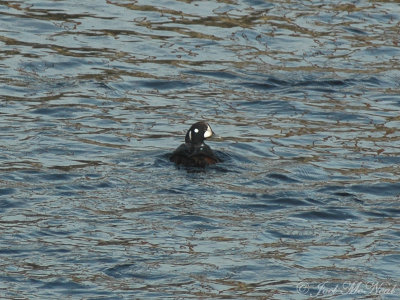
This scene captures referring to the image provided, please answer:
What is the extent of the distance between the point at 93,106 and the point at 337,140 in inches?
135

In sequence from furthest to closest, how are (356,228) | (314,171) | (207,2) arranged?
(207,2) < (314,171) < (356,228)

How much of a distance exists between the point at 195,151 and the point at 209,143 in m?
1.68

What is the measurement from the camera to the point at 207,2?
20.5m

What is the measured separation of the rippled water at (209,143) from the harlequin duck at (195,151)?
0.54ft

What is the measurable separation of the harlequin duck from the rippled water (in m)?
0.16

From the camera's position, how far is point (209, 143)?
15.1m

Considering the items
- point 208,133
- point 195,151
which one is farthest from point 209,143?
point 195,151

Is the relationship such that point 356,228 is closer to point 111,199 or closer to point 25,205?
point 111,199

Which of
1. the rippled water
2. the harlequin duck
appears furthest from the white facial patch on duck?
the rippled water

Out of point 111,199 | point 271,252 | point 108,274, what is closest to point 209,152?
point 111,199

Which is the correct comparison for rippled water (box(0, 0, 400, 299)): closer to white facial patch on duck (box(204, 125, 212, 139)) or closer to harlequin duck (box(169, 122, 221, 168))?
harlequin duck (box(169, 122, 221, 168))

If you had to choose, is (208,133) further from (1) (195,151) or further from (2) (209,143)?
(2) (209,143)

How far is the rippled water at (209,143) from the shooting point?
991cm

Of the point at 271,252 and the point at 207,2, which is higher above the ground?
the point at 207,2
